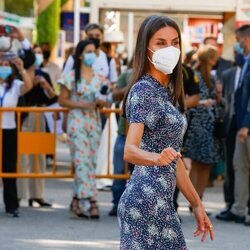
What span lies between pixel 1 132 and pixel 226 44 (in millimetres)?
7183

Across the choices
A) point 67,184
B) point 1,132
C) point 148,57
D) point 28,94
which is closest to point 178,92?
point 148,57

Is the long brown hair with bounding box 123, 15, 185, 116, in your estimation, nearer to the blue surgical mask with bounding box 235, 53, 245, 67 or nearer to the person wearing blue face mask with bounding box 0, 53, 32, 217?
the person wearing blue face mask with bounding box 0, 53, 32, 217

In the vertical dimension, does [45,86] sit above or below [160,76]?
below

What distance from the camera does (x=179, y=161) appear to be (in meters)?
6.07

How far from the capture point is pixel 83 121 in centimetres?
1191

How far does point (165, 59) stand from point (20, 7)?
62.1m

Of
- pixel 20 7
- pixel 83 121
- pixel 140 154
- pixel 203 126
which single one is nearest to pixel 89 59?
pixel 83 121

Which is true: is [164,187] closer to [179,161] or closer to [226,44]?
[179,161]

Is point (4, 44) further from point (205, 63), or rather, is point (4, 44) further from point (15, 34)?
point (205, 63)

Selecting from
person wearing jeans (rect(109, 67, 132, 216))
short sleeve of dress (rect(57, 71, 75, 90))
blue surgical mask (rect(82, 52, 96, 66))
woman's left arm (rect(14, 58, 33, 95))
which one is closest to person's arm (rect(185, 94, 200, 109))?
person wearing jeans (rect(109, 67, 132, 216))

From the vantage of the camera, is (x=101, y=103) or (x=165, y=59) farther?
(x=101, y=103)

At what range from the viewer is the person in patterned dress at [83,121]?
1189 cm

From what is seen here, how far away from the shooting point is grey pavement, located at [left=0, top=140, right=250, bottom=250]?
33.8ft

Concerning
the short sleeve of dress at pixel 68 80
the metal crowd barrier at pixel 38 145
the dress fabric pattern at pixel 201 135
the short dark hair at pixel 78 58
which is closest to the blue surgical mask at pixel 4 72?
the metal crowd barrier at pixel 38 145
